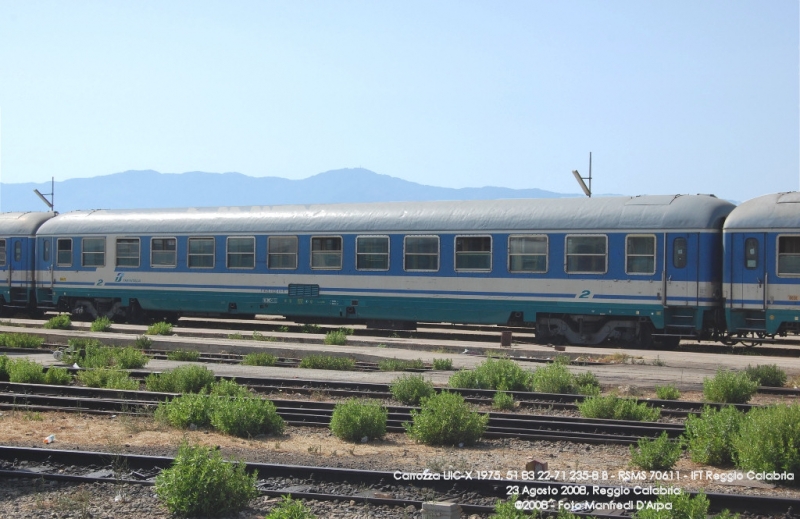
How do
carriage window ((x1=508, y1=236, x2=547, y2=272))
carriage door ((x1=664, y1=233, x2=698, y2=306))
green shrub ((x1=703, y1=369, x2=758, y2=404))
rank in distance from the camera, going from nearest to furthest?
green shrub ((x1=703, y1=369, x2=758, y2=404))
carriage door ((x1=664, y1=233, x2=698, y2=306))
carriage window ((x1=508, y1=236, x2=547, y2=272))

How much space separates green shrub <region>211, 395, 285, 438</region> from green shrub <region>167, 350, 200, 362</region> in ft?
24.1

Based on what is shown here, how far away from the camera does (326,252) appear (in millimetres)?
23469

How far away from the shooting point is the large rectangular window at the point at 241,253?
24.5 metres

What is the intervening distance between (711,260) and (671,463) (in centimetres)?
1096

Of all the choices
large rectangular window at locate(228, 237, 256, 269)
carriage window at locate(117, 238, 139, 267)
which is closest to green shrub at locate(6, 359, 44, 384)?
large rectangular window at locate(228, 237, 256, 269)

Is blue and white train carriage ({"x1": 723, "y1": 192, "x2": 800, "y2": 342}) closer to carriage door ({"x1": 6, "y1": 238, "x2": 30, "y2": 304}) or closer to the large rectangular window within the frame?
the large rectangular window

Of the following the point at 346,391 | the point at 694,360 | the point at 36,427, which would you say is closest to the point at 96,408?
the point at 36,427

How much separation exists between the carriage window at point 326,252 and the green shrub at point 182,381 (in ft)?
29.2

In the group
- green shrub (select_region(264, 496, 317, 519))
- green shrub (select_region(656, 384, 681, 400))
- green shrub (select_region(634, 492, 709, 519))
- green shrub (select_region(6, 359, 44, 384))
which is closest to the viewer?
green shrub (select_region(634, 492, 709, 519))

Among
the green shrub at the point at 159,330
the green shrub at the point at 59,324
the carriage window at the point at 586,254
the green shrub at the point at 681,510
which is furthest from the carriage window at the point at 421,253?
the green shrub at the point at 681,510

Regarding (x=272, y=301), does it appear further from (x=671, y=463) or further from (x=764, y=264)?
(x=671, y=463)

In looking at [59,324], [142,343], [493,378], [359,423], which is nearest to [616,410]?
[493,378]

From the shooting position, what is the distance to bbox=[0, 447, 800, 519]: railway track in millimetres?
7551

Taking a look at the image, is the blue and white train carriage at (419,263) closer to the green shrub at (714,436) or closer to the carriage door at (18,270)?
the carriage door at (18,270)
